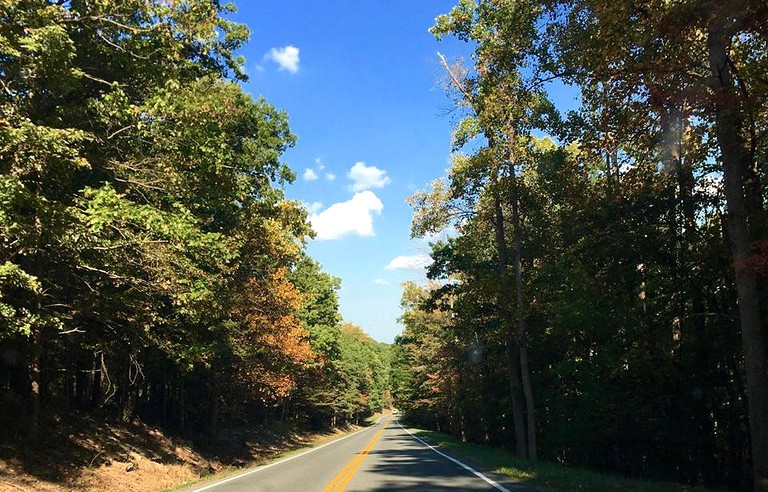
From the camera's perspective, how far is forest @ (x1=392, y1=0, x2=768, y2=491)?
31.3ft

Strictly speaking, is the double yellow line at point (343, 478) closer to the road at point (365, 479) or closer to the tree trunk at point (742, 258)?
the road at point (365, 479)

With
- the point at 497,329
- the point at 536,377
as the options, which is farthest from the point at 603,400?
the point at 536,377

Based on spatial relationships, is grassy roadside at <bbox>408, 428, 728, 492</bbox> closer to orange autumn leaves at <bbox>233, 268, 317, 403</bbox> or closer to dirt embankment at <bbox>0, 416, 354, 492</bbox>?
dirt embankment at <bbox>0, 416, 354, 492</bbox>

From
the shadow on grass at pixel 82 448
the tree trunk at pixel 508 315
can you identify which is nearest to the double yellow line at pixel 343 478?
the shadow on grass at pixel 82 448

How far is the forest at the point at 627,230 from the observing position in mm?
9547

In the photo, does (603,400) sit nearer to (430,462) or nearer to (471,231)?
(430,462)

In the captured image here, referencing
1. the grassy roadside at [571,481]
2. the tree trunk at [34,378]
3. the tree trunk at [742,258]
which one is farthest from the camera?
the tree trunk at [34,378]

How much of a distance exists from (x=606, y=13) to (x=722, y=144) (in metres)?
3.72

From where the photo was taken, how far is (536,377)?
26.7 m

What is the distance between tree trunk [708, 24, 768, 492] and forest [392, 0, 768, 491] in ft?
0.10

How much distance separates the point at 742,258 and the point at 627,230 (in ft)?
21.3

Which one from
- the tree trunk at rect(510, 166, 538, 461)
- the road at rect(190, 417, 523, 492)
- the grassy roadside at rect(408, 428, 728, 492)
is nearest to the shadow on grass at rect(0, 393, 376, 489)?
the road at rect(190, 417, 523, 492)

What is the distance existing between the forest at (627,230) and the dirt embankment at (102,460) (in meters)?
12.7

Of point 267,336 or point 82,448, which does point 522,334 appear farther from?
point 82,448
